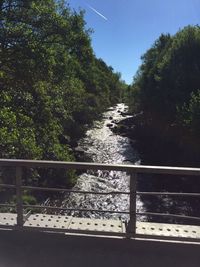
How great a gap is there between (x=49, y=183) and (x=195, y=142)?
1298 cm

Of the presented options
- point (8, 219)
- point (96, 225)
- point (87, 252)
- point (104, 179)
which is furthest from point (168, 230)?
point (104, 179)

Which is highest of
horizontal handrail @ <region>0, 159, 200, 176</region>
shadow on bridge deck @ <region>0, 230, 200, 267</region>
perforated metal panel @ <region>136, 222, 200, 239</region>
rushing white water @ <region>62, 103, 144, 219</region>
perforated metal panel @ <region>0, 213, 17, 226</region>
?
horizontal handrail @ <region>0, 159, 200, 176</region>

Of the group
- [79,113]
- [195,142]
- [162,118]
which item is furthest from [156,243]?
[162,118]

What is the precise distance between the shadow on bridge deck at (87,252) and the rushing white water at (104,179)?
1138cm

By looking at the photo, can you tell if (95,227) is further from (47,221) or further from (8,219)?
(8,219)

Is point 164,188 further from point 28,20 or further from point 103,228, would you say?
point 103,228

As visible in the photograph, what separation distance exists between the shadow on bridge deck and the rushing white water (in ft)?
37.3

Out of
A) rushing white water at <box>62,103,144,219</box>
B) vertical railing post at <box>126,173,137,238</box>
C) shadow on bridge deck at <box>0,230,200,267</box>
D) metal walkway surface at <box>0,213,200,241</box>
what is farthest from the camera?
rushing white water at <box>62,103,144,219</box>

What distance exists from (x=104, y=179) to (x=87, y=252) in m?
19.1

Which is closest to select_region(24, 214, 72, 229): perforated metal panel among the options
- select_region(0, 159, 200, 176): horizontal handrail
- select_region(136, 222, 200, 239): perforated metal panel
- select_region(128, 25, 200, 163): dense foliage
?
select_region(0, 159, 200, 176): horizontal handrail

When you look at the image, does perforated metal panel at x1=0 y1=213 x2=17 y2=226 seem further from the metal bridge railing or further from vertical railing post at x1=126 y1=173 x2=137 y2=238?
vertical railing post at x1=126 y1=173 x2=137 y2=238

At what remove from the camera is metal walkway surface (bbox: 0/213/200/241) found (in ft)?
17.2

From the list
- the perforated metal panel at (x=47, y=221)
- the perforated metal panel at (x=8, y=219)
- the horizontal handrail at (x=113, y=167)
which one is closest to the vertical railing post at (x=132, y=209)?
the horizontal handrail at (x=113, y=167)

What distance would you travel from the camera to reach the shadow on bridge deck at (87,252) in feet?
Result: 16.1
